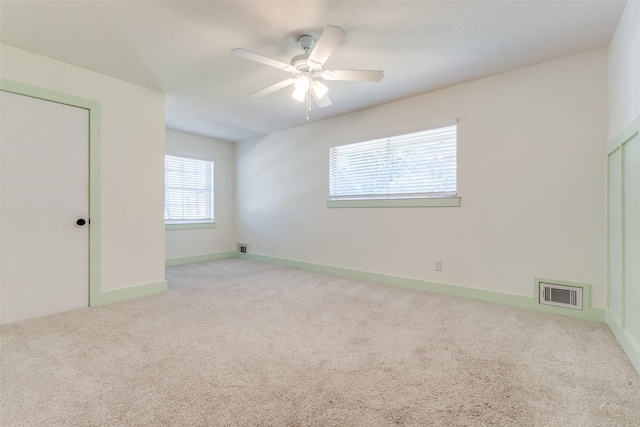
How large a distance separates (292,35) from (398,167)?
206 cm

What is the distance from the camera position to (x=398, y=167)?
3791mm

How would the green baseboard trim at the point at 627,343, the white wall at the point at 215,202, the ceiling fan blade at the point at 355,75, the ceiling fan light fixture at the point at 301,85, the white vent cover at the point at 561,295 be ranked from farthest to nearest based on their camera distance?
the white wall at the point at 215,202 < the white vent cover at the point at 561,295 < the ceiling fan light fixture at the point at 301,85 < the ceiling fan blade at the point at 355,75 < the green baseboard trim at the point at 627,343

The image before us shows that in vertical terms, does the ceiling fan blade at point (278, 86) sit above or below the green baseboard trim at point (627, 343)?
above

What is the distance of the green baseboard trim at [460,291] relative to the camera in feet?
8.61

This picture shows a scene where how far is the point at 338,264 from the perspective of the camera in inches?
172

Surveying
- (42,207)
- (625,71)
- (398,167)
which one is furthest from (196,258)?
(625,71)

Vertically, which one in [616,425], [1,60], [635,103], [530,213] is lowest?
[616,425]

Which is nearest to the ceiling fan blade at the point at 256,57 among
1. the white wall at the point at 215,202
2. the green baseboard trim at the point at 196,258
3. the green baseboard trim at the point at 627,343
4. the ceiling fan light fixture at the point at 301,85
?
the ceiling fan light fixture at the point at 301,85

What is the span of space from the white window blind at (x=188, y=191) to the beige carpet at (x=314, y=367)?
252 centimetres

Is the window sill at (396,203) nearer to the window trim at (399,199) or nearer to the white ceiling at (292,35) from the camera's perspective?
the window trim at (399,199)

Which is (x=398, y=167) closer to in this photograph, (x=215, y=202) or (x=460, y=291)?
(x=460, y=291)

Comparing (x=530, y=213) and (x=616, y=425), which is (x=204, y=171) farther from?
(x=616, y=425)

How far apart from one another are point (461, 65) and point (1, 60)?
3.98 m

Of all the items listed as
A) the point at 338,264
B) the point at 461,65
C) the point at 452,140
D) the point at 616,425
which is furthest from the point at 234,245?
the point at 616,425
